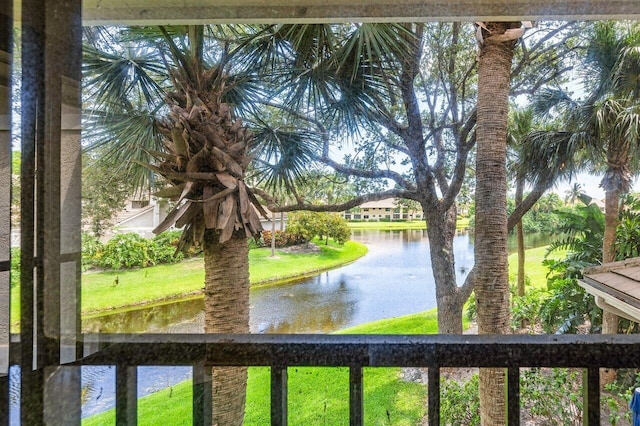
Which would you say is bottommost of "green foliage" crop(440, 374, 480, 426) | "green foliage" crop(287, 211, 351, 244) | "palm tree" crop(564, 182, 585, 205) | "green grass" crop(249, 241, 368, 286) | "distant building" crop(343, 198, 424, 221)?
"green foliage" crop(440, 374, 480, 426)

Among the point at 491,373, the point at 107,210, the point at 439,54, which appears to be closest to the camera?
the point at 107,210

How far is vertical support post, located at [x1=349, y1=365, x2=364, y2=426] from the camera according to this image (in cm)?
67

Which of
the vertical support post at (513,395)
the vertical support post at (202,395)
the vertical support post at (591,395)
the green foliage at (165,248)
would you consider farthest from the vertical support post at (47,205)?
the vertical support post at (591,395)

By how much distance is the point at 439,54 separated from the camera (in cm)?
149

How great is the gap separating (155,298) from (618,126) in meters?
1.80

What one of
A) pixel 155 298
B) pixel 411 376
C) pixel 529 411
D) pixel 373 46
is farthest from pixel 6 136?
pixel 529 411

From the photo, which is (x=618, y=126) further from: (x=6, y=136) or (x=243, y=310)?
(x=6, y=136)

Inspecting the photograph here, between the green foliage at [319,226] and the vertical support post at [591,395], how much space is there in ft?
2.28

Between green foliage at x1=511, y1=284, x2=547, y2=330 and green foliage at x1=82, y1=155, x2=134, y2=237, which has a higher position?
green foliage at x1=82, y1=155, x2=134, y2=237

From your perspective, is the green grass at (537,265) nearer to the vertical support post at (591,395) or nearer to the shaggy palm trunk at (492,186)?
the shaggy palm trunk at (492,186)

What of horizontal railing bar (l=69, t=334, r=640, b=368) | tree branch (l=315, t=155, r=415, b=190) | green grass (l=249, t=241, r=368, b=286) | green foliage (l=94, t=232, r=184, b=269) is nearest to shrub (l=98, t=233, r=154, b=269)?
green foliage (l=94, t=232, r=184, b=269)

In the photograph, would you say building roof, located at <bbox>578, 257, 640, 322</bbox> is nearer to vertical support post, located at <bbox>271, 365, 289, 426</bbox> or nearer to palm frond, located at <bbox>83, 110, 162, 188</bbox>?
vertical support post, located at <bbox>271, 365, 289, 426</bbox>

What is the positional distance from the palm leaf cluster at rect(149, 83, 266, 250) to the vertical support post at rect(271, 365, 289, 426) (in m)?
0.61

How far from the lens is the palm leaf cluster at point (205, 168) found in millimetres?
1117
